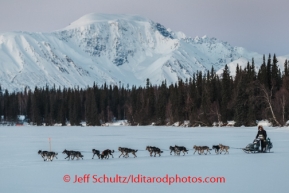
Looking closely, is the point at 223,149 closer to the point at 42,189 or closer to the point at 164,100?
the point at 42,189

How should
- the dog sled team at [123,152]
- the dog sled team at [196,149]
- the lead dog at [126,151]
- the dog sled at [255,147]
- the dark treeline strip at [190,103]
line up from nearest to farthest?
the dog sled team at [123,152] < the dog sled team at [196,149] < the lead dog at [126,151] < the dog sled at [255,147] < the dark treeline strip at [190,103]

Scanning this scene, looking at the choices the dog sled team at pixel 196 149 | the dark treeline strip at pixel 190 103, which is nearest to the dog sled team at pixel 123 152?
the dog sled team at pixel 196 149

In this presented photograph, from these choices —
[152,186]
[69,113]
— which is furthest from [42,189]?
[69,113]

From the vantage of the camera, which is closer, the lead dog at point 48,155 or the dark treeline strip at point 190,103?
the lead dog at point 48,155

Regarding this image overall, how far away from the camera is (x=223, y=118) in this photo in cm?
9400

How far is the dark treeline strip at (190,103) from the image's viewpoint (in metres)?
86.6

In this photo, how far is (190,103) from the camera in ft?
352

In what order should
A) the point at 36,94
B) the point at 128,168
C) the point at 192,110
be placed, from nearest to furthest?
the point at 128,168
the point at 192,110
the point at 36,94

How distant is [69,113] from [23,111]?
41370mm

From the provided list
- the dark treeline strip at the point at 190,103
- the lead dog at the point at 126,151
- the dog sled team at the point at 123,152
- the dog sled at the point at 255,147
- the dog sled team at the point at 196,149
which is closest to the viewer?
the dog sled team at the point at 123,152

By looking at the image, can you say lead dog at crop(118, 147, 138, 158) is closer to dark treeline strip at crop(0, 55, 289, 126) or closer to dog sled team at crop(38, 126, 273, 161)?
dog sled team at crop(38, 126, 273, 161)

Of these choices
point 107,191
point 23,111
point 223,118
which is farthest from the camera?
point 23,111

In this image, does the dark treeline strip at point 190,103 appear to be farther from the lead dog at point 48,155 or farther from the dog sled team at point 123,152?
the lead dog at point 48,155

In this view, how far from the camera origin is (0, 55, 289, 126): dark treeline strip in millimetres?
86562
